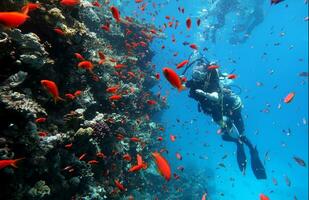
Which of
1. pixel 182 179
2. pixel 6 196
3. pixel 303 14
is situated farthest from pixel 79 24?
pixel 303 14

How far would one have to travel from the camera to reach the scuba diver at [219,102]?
33.6 ft

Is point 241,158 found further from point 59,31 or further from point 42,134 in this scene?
point 59,31

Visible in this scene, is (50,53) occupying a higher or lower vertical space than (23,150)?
higher

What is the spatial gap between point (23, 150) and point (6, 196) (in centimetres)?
72

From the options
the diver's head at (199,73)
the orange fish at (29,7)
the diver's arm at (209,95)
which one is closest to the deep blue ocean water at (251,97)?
the diver's arm at (209,95)

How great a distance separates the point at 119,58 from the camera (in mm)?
12484

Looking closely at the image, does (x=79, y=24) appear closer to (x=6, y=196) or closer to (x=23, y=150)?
(x=23, y=150)

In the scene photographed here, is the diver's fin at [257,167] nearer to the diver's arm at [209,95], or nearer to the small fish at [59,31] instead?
the diver's arm at [209,95]

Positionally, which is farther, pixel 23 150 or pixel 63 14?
pixel 63 14

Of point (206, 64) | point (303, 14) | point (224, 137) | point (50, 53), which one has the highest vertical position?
point (303, 14)

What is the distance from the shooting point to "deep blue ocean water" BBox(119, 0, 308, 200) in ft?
102

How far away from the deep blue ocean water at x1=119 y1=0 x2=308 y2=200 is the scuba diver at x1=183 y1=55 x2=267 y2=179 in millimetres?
1104

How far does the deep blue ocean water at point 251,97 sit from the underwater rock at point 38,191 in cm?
819

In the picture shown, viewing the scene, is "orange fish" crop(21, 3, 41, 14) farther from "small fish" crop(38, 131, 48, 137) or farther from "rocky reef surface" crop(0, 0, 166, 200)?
"small fish" crop(38, 131, 48, 137)
